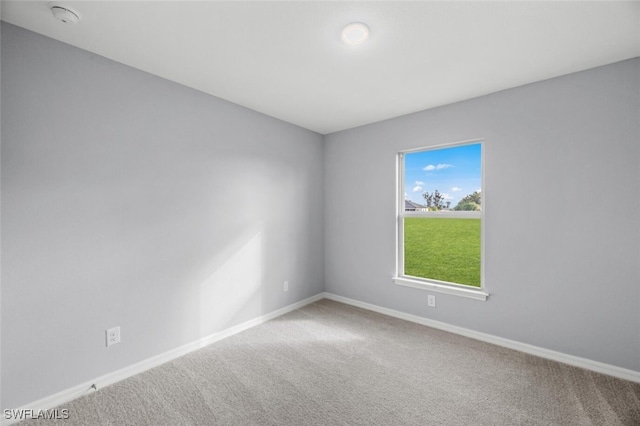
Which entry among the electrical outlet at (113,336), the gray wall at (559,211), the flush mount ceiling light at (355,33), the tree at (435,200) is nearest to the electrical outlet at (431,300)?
the gray wall at (559,211)

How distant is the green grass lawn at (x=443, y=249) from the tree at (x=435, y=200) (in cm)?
14

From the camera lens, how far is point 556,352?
222cm

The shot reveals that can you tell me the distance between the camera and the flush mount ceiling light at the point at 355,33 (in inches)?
62.8

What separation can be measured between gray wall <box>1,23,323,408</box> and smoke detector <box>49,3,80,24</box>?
0.34 metres

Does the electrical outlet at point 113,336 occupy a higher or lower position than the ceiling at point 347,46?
lower

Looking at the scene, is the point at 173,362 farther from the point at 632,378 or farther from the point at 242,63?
the point at 632,378

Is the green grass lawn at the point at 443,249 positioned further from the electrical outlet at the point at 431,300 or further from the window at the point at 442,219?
the electrical outlet at the point at 431,300

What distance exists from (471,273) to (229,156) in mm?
2871

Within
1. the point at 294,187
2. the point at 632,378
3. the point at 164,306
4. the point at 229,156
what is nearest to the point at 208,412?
the point at 164,306

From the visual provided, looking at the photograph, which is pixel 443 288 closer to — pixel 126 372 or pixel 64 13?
pixel 126 372

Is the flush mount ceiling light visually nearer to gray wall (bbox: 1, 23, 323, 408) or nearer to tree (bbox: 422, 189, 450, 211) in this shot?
gray wall (bbox: 1, 23, 323, 408)

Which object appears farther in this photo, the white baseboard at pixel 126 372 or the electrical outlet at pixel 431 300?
the electrical outlet at pixel 431 300

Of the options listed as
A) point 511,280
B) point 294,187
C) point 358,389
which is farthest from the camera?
point 294,187

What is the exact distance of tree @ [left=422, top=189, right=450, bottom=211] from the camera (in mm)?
2961
